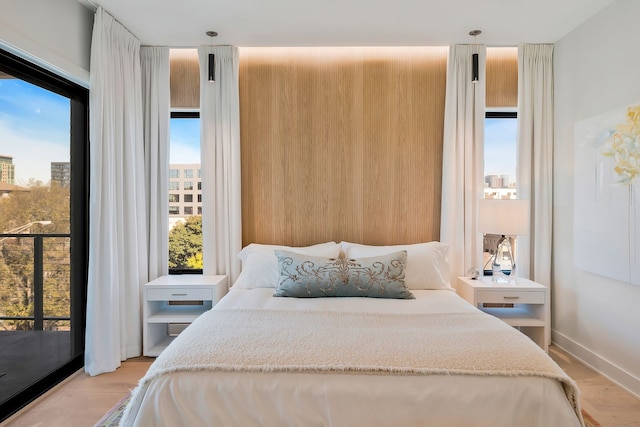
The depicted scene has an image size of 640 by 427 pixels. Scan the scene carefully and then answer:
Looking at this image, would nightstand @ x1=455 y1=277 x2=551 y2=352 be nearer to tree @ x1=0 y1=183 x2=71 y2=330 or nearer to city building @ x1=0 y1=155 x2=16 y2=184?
tree @ x1=0 y1=183 x2=71 y2=330

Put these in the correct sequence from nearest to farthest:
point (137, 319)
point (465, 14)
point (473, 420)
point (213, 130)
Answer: point (473, 420), point (465, 14), point (137, 319), point (213, 130)

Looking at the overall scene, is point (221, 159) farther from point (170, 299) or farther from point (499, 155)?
point (499, 155)

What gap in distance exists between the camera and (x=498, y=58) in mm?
3500

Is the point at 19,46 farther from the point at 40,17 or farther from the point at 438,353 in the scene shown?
the point at 438,353

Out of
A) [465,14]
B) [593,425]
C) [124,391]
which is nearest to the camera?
[593,425]

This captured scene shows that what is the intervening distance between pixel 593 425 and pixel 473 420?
1265 millimetres

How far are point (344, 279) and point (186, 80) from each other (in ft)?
7.90

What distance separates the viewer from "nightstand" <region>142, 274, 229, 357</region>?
3039mm

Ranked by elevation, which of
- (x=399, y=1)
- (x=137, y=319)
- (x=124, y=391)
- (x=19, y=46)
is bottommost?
(x=124, y=391)

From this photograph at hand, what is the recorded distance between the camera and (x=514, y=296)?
299 cm

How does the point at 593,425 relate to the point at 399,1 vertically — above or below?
below

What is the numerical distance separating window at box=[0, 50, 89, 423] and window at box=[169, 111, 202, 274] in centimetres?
87

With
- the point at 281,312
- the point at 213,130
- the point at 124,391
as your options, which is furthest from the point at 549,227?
the point at 124,391

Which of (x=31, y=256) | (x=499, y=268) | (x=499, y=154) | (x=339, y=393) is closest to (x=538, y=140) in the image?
(x=499, y=154)
